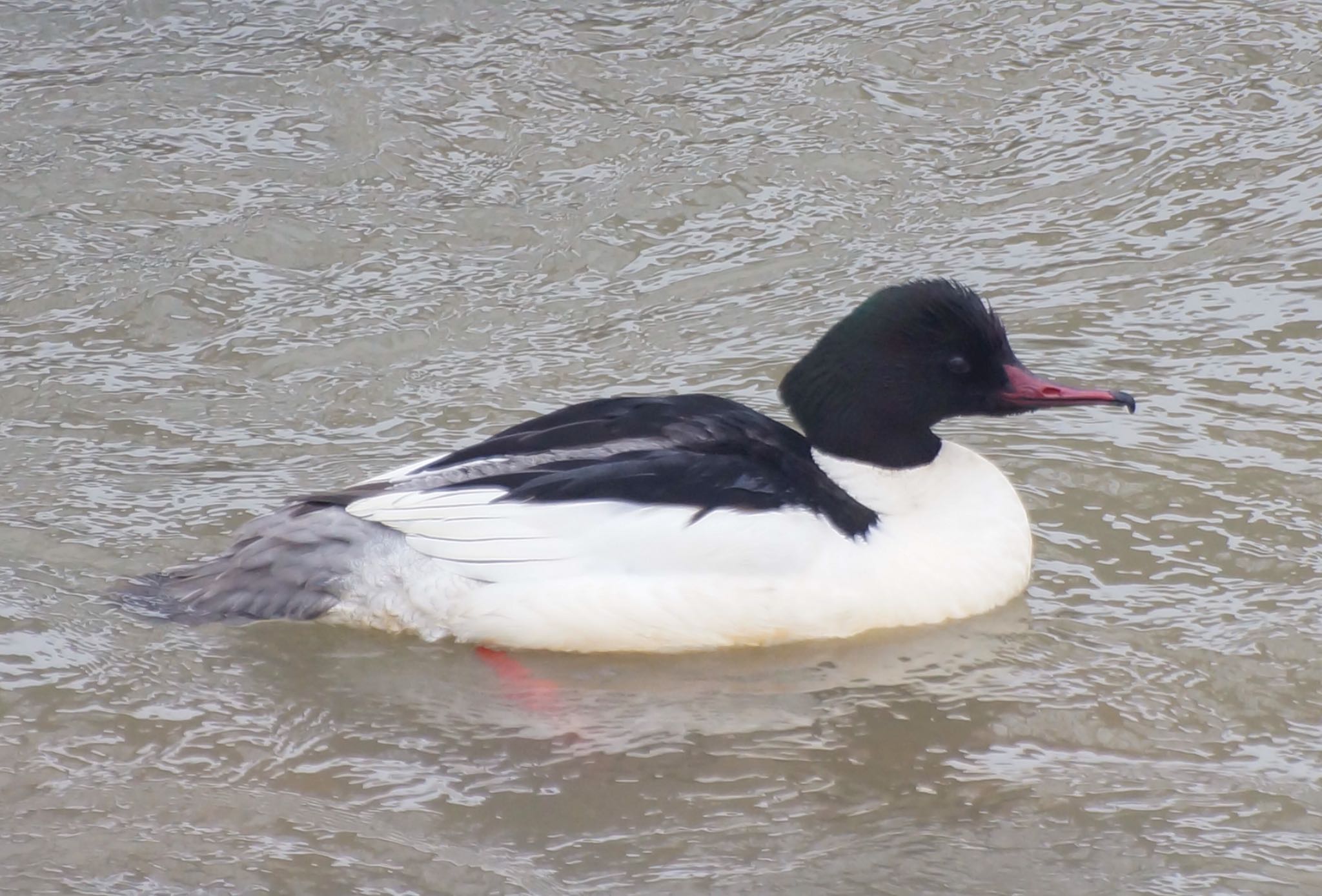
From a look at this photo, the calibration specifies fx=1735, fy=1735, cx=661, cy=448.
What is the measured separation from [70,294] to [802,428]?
311 centimetres

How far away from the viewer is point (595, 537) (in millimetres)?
4633

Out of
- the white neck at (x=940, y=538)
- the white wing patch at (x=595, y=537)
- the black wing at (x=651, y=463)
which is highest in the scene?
the black wing at (x=651, y=463)

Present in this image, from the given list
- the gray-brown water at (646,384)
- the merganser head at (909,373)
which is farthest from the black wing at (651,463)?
the gray-brown water at (646,384)

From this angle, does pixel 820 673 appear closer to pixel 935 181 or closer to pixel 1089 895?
pixel 1089 895

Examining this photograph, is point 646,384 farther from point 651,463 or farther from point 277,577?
point 277,577

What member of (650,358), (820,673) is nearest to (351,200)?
(650,358)

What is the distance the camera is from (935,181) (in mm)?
7258

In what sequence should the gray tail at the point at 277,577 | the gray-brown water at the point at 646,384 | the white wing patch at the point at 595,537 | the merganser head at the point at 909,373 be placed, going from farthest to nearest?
1. the merganser head at the point at 909,373
2. the gray tail at the point at 277,577
3. the white wing patch at the point at 595,537
4. the gray-brown water at the point at 646,384

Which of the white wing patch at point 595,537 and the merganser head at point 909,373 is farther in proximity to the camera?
the merganser head at point 909,373

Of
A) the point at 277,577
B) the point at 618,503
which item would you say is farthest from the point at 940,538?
the point at 277,577

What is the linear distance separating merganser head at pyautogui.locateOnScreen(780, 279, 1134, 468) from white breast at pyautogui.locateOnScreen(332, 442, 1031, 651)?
0.37 metres

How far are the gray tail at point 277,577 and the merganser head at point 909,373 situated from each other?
52.8 inches

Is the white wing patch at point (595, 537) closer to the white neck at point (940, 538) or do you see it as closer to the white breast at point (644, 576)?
the white breast at point (644, 576)

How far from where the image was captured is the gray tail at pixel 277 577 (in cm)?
472
